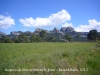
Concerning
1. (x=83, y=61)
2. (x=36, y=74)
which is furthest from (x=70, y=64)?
(x=36, y=74)

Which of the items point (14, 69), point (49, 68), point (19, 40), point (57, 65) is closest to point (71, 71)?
point (57, 65)

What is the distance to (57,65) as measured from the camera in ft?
20.2

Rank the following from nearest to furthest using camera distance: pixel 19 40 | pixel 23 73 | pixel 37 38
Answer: pixel 23 73
pixel 19 40
pixel 37 38

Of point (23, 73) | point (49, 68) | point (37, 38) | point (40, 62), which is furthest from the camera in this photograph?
point (37, 38)

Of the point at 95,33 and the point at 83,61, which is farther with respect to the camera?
the point at 95,33

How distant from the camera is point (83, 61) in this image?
23.2ft

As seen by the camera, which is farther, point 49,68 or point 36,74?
point 49,68

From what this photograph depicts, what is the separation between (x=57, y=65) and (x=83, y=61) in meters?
2.09

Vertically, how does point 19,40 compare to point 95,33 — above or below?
below

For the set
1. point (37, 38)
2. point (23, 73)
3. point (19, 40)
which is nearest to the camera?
point (23, 73)

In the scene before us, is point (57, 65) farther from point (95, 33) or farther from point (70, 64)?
point (95, 33)

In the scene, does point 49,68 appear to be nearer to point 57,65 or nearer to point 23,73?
point 57,65

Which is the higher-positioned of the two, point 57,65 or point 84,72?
point 57,65

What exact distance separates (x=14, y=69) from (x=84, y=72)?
158 inches
